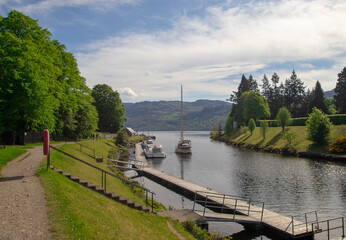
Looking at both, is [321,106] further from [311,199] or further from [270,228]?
[270,228]

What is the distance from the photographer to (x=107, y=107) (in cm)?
9450

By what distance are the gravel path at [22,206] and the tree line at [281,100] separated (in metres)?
98.2

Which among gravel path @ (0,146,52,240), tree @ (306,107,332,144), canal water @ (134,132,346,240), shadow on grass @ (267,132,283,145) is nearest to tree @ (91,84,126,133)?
canal water @ (134,132,346,240)

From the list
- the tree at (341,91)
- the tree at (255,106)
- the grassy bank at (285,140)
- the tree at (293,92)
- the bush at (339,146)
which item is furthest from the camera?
the tree at (293,92)

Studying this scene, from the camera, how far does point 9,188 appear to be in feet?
53.9

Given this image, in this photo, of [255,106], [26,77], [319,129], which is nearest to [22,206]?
[26,77]

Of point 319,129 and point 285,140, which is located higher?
point 319,129

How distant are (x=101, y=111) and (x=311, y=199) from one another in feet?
255

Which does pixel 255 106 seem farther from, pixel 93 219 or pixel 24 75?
pixel 93 219

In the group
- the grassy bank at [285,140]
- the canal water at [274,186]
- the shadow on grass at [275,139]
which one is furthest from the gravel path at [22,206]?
the shadow on grass at [275,139]

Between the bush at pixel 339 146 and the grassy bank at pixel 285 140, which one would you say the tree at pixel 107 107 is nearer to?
the grassy bank at pixel 285 140

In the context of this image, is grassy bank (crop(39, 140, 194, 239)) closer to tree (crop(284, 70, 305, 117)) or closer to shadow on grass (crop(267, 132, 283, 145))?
shadow on grass (crop(267, 132, 283, 145))

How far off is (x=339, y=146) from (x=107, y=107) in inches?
2692

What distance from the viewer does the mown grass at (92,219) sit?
1143 centimetres
